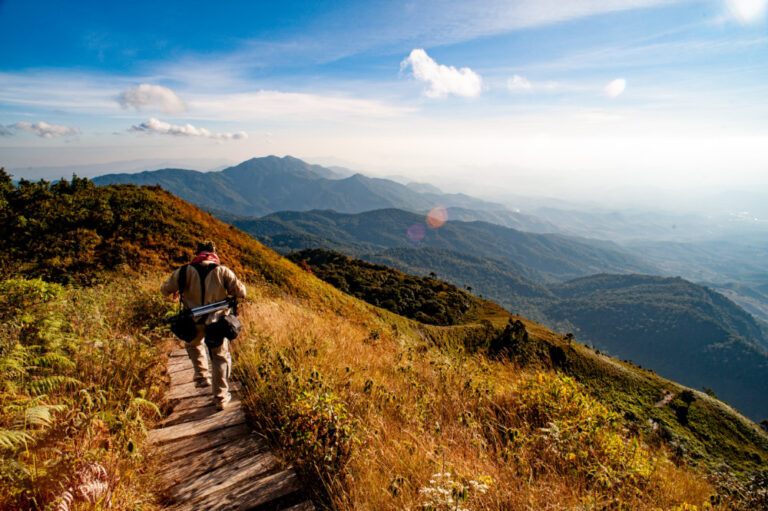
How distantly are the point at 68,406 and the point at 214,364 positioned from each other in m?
1.56

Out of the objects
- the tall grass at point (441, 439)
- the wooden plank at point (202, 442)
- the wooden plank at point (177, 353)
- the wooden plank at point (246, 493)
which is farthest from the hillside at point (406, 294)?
the wooden plank at point (246, 493)

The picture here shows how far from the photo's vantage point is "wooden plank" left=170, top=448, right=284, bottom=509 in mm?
2879

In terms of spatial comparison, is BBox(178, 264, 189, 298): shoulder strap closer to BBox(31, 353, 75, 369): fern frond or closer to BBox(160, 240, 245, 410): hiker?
BBox(160, 240, 245, 410): hiker

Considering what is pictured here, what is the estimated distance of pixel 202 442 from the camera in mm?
3637

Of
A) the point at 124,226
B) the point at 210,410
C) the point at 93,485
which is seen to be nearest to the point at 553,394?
the point at 210,410

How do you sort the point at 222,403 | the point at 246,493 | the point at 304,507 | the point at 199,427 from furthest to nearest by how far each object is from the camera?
the point at 222,403, the point at 199,427, the point at 246,493, the point at 304,507

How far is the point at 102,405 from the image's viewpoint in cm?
336

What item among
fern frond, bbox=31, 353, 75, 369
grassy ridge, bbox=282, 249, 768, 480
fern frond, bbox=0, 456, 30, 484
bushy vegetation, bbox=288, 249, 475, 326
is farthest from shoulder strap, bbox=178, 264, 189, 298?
bushy vegetation, bbox=288, 249, 475, 326

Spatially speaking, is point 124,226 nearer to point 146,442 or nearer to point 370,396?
point 146,442

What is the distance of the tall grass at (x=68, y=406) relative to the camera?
237 cm

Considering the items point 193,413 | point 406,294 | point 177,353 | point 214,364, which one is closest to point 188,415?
point 193,413

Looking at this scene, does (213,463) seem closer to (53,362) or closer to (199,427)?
(199,427)

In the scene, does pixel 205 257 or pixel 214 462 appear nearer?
pixel 214 462

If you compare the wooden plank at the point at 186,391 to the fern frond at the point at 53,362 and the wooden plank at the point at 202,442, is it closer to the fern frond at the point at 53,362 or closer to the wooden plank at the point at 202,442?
the wooden plank at the point at 202,442
